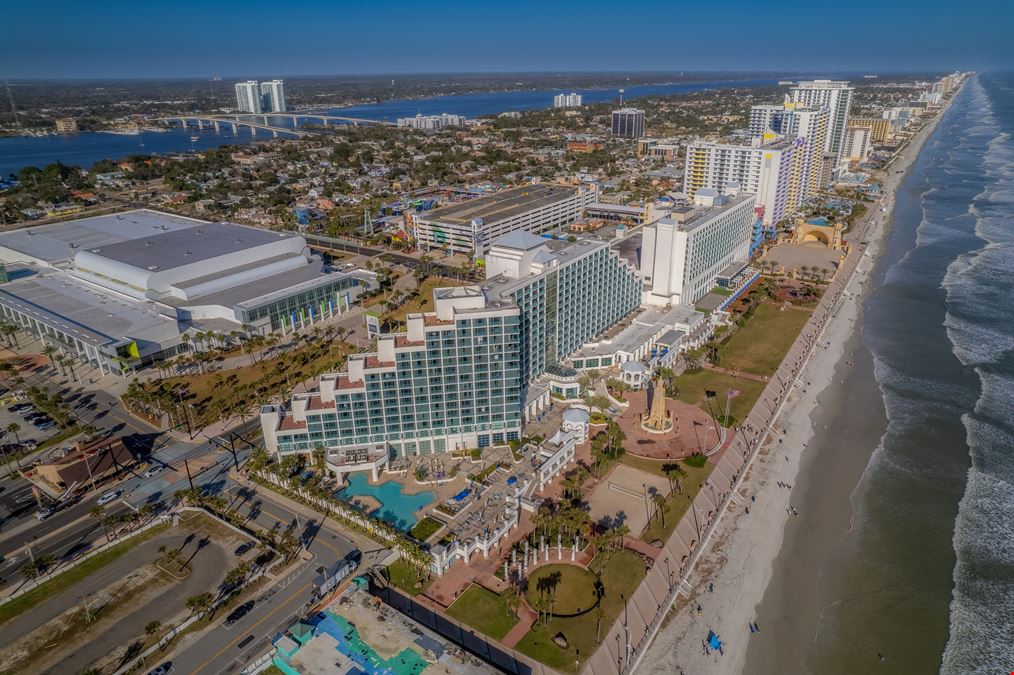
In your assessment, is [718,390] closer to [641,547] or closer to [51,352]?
[641,547]

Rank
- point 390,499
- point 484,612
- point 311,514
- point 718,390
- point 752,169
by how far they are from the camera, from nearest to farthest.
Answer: point 484,612 < point 311,514 < point 390,499 < point 718,390 < point 752,169

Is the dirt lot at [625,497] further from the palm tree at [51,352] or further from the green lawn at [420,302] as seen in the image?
the palm tree at [51,352]

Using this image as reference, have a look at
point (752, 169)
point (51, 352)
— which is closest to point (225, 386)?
point (51, 352)

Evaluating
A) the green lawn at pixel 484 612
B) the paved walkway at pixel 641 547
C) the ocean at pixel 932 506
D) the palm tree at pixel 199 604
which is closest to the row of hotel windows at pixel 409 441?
the paved walkway at pixel 641 547

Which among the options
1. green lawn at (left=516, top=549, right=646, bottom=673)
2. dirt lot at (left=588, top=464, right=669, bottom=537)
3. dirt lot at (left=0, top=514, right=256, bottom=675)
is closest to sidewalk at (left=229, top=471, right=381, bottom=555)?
dirt lot at (left=0, top=514, right=256, bottom=675)

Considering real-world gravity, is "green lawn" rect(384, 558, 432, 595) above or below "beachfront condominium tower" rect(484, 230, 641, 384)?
below

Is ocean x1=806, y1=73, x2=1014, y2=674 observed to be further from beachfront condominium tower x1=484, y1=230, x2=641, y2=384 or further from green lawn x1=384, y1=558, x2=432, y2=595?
beachfront condominium tower x1=484, y1=230, x2=641, y2=384
